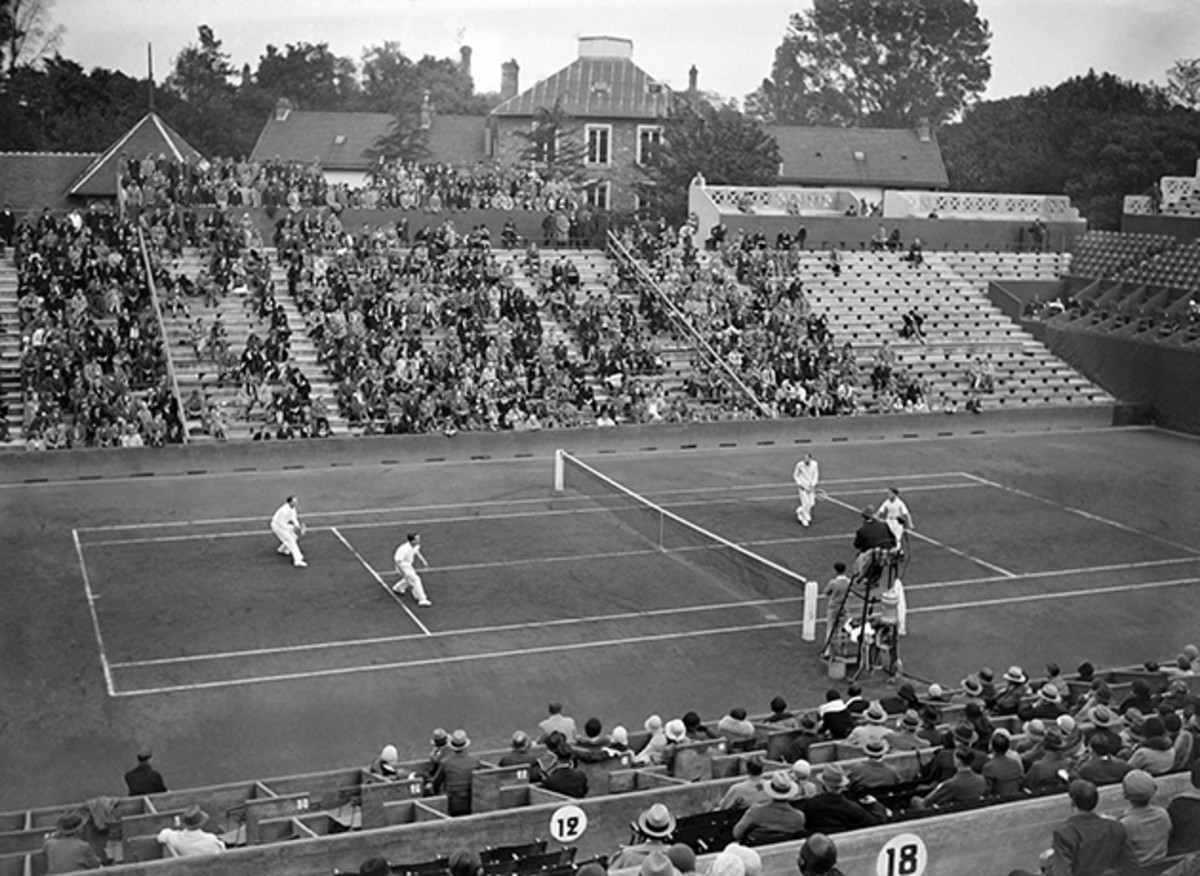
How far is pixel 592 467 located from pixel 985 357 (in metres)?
18.9

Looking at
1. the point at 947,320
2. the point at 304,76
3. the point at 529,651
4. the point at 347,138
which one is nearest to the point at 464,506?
the point at 529,651

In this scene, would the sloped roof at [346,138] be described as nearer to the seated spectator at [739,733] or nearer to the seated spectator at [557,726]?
the seated spectator at [557,726]

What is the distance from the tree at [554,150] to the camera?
6462 cm

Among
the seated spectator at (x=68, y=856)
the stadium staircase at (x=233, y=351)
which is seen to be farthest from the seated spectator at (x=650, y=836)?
the stadium staircase at (x=233, y=351)

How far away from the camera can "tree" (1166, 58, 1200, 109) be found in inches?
2010

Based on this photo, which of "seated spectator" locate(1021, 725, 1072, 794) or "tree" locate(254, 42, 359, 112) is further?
"tree" locate(254, 42, 359, 112)

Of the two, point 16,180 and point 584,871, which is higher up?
point 16,180

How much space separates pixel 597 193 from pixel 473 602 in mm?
46083

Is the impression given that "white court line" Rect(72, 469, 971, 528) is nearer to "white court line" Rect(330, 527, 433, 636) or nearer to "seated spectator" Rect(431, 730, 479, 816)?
"white court line" Rect(330, 527, 433, 636)

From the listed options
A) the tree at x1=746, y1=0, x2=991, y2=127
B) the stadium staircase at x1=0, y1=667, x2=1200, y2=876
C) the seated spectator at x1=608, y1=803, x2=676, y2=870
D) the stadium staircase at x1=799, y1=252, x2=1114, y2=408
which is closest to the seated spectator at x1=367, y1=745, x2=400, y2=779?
the stadium staircase at x1=0, y1=667, x2=1200, y2=876

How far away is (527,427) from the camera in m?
35.6

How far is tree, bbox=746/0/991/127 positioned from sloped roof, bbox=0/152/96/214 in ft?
115

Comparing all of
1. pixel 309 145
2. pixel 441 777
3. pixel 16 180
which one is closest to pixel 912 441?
pixel 441 777

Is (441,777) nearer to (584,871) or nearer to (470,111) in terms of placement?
(584,871)
